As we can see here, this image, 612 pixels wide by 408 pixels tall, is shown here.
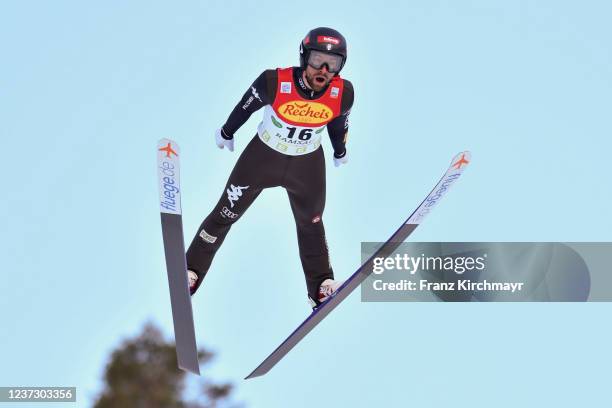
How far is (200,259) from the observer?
1069cm

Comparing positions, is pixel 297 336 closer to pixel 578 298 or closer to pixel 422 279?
pixel 422 279

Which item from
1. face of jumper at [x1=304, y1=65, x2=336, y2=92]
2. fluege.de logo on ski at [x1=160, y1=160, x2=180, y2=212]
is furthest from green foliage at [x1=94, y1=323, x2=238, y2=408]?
face of jumper at [x1=304, y1=65, x2=336, y2=92]

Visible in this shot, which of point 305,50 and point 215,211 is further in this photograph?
point 215,211

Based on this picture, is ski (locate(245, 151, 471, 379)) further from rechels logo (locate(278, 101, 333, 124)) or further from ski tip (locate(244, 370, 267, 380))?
rechels logo (locate(278, 101, 333, 124))

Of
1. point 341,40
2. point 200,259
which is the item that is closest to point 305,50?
point 341,40

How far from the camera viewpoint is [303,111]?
32.3ft

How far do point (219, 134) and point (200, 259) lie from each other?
1.42 m

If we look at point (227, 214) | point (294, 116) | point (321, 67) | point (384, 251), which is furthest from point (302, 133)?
point (384, 251)

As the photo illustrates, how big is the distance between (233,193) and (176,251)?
105cm

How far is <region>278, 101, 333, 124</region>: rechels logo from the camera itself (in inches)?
386

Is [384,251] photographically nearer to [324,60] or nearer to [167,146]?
[324,60]

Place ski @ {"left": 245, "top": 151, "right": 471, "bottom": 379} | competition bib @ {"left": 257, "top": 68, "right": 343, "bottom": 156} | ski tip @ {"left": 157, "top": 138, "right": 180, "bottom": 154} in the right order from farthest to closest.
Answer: ski @ {"left": 245, "top": 151, "right": 471, "bottom": 379} < competition bib @ {"left": 257, "top": 68, "right": 343, "bottom": 156} < ski tip @ {"left": 157, "top": 138, "right": 180, "bottom": 154}

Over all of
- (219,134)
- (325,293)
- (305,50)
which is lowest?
(325,293)

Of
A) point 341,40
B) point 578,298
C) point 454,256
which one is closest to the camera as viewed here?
point 341,40
